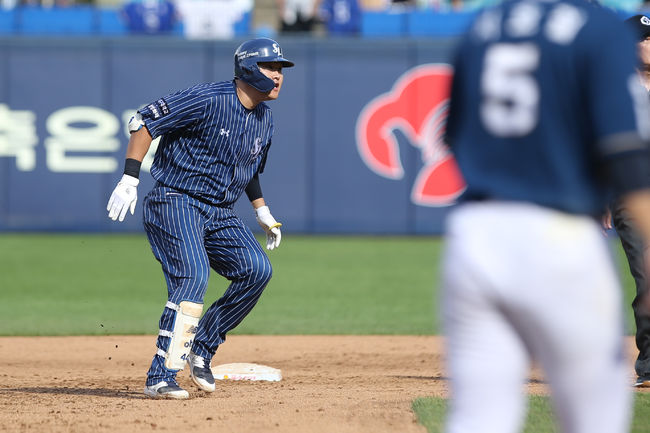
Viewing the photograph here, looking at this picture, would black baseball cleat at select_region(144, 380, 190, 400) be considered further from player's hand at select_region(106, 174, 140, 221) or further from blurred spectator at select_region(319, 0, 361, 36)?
blurred spectator at select_region(319, 0, 361, 36)

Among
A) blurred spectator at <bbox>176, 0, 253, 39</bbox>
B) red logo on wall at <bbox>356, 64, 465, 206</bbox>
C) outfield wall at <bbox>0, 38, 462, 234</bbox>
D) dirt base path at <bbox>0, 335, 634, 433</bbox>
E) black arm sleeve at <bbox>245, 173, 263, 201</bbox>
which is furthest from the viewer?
blurred spectator at <bbox>176, 0, 253, 39</bbox>

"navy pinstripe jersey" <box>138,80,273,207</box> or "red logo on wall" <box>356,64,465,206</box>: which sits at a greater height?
"navy pinstripe jersey" <box>138,80,273,207</box>

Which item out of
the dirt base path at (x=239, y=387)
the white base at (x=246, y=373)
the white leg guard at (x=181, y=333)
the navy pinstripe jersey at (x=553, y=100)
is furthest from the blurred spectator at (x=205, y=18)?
the navy pinstripe jersey at (x=553, y=100)

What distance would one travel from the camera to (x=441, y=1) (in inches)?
738

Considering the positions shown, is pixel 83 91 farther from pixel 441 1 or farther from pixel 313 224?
pixel 441 1

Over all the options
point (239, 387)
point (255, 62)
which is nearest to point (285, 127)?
point (239, 387)

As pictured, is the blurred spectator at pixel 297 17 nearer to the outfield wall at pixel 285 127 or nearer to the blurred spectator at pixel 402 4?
the outfield wall at pixel 285 127

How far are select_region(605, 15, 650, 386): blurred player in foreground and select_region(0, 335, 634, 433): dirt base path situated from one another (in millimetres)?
591

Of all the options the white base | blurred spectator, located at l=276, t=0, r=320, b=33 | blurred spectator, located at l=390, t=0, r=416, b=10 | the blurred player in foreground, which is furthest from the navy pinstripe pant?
blurred spectator, located at l=390, t=0, r=416, b=10

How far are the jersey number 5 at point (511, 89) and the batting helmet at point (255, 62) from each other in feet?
10.7

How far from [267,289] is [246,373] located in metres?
5.03

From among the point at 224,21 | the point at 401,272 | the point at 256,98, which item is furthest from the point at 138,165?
the point at 224,21

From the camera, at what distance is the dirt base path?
16.0ft

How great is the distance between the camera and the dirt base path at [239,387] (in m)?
4.86
